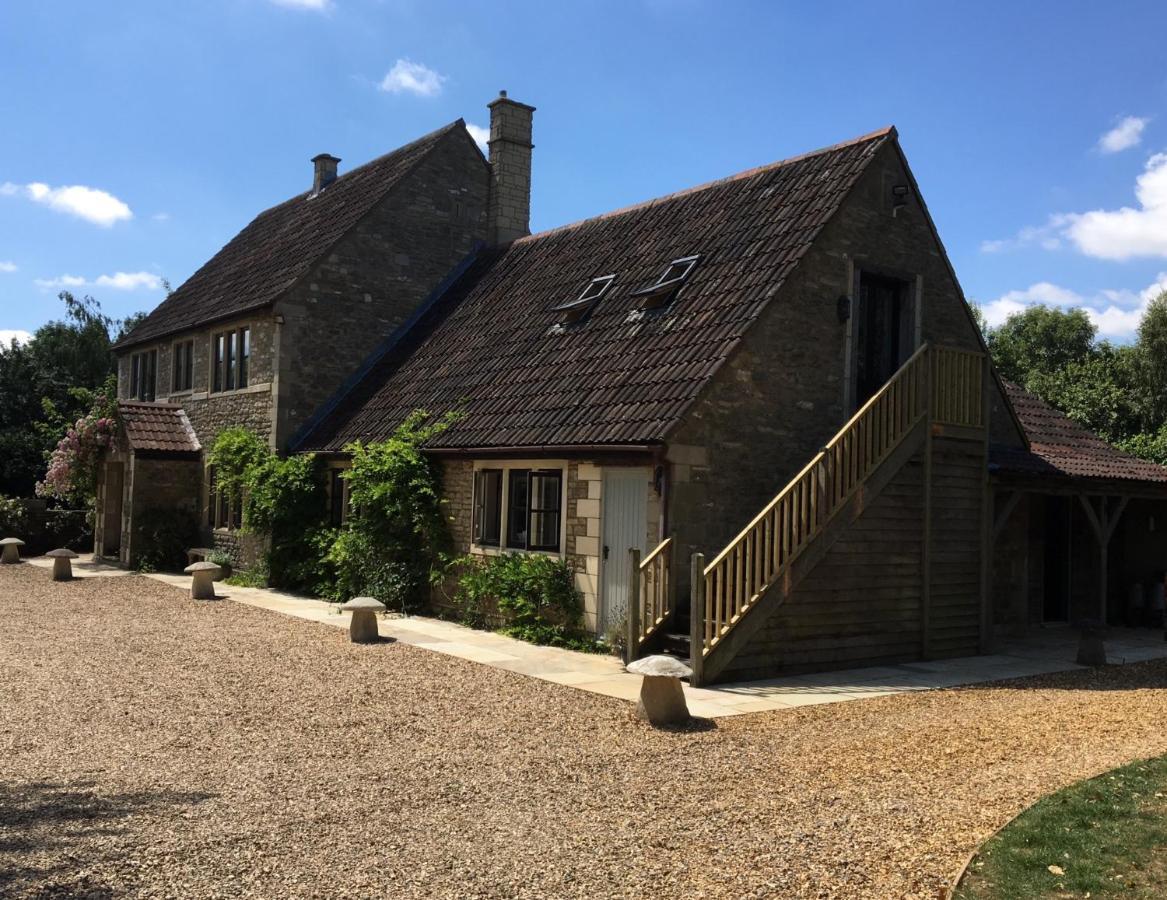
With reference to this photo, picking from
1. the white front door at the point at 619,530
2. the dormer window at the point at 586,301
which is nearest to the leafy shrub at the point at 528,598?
the white front door at the point at 619,530

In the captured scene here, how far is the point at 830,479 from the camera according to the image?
12.0 m

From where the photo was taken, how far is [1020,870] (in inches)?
205

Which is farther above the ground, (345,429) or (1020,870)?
(345,429)

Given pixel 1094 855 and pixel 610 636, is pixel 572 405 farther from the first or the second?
pixel 1094 855

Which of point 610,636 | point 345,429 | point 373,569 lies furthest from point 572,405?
point 345,429

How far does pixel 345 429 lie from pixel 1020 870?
15.9 m

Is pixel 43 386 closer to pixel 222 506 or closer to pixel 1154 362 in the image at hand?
pixel 222 506

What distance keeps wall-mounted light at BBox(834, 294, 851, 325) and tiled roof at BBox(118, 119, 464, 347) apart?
465 inches

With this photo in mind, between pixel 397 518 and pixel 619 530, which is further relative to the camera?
pixel 397 518

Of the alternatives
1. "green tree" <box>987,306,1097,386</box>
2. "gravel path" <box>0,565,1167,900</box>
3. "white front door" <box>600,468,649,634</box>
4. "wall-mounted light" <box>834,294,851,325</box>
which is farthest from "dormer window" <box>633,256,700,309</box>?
"green tree" <box>987,306,1097,386</box>

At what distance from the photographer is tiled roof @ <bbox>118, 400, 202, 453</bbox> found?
23.3m

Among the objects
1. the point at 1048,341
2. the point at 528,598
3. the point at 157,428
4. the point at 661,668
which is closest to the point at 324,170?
the point at 157,428

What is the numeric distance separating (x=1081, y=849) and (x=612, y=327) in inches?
432

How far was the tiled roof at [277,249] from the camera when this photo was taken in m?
22.3
